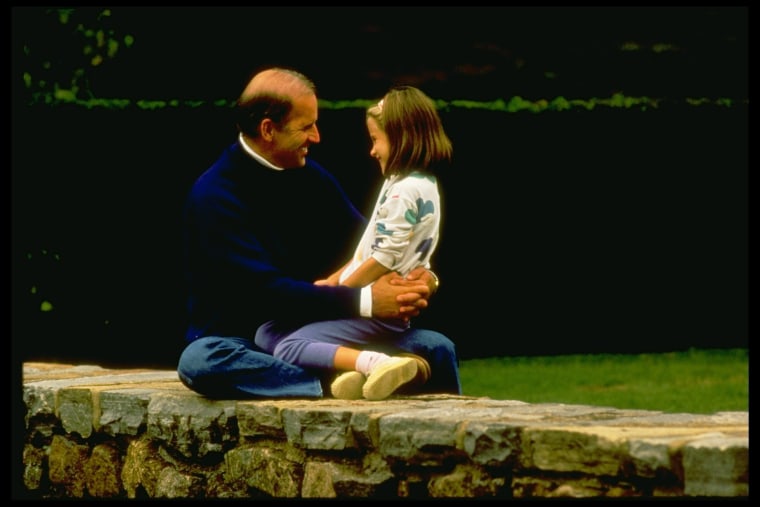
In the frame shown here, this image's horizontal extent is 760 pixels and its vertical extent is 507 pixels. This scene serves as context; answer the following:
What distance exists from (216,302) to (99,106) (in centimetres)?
434

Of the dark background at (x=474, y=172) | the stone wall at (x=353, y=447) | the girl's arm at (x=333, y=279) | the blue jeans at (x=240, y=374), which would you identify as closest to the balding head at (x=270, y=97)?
the girl's arm at (x=333, y=279)

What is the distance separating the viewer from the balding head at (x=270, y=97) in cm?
545

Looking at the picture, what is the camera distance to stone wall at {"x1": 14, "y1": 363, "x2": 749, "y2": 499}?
4.05 meters

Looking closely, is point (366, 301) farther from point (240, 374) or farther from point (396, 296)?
point (240, 374)

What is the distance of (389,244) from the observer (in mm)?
5199

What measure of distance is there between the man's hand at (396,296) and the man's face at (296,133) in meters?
0.61

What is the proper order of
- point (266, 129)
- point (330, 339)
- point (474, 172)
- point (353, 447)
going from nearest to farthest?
point (353, 447), point (330, 339), point (266, 129), point (474, 172)

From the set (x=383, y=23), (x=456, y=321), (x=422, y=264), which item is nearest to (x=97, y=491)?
(x=422, y=264)

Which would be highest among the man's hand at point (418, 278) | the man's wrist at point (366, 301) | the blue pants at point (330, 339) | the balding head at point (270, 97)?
the balding head at point (270, 97)

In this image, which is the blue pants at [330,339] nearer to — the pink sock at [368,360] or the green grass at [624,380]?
the pink sock at [368,360]

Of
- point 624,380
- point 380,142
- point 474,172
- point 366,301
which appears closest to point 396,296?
point 366,301

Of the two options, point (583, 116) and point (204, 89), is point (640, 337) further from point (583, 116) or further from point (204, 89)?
point (204, 89)

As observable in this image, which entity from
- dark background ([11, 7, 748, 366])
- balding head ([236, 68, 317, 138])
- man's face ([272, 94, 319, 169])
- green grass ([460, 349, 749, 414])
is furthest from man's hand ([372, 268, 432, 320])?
dark background ([11, 7, 748, 366])

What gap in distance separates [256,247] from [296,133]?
450 millimetres
